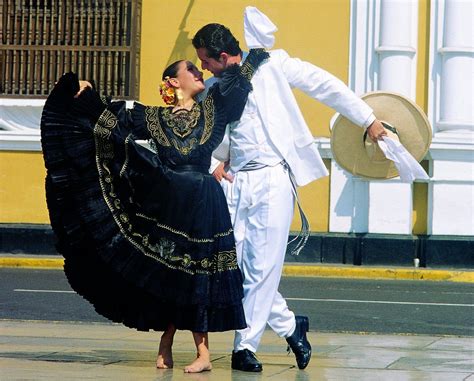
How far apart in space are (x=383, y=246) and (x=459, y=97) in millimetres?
2111

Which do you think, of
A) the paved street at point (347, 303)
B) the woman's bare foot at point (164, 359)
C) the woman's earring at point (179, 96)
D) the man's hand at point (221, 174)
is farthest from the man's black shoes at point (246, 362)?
the paved street at point (347, 303)

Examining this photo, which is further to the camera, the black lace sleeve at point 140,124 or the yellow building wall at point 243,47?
the yellow building wall at point 243,47

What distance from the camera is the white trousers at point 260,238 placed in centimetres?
726

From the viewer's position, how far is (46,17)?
711 inches

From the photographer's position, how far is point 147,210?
713 centimetres

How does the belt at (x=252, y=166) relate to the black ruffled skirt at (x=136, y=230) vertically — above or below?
above

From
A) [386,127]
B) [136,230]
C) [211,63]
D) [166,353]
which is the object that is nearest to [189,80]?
[211,63]

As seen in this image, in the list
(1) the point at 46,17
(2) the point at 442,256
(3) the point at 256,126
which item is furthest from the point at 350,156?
(1) the point at 46,17

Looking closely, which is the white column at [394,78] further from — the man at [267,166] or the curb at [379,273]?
the man at [267,166]

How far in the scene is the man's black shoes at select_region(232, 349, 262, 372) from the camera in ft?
23.5

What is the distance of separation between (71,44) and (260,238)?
1109 centimetres

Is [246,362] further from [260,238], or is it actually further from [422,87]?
[422,87]

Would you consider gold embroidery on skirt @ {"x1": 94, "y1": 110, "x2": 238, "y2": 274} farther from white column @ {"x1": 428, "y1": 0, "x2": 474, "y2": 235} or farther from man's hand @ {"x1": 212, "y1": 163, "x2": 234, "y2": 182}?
white column @ {"x1": 428, "y1": 0, "x2": 474, "y2": 235}

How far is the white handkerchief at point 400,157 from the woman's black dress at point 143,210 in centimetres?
91
